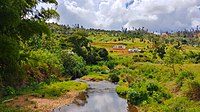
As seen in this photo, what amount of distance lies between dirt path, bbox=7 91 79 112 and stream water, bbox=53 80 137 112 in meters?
1.04

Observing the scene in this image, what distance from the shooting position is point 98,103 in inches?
1636

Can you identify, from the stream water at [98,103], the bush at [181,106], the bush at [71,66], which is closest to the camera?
the bush at [181,106]

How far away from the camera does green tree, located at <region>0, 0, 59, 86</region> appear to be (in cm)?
2591

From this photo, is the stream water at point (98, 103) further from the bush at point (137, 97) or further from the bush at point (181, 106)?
the bush at point (181, 106)

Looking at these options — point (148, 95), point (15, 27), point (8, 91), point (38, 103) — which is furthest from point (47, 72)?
point (15, 27)

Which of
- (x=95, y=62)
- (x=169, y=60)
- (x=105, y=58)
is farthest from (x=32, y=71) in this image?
(x=105, y=58)

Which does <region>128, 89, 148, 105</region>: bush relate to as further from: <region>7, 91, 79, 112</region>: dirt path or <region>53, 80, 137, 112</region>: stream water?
<region>7, 91, 79, 112</region>: dirt path

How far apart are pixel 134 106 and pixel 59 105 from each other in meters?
10.3

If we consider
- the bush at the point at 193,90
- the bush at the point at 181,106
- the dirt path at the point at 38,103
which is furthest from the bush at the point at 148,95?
the dirt path at the point at 38,103

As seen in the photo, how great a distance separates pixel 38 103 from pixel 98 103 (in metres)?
9.51

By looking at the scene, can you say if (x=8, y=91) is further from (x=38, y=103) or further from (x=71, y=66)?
(x=71, y=66)

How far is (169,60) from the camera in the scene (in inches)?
2491

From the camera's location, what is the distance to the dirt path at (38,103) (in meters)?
33.3

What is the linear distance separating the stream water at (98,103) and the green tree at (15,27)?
8.33 meters
